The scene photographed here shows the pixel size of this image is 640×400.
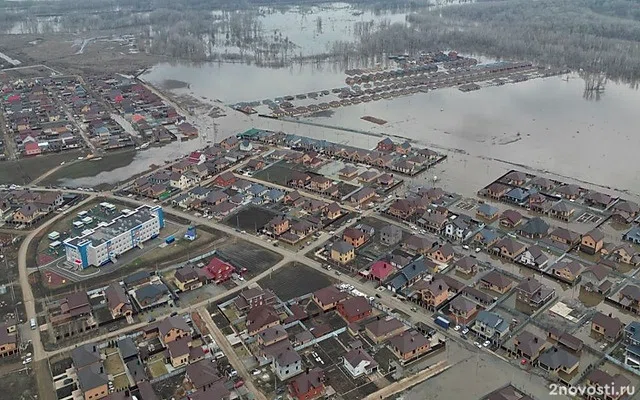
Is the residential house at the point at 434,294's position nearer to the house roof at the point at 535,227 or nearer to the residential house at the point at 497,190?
the house roof at the point at 535,227

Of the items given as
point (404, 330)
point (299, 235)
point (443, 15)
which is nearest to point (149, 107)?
point (299, 235)

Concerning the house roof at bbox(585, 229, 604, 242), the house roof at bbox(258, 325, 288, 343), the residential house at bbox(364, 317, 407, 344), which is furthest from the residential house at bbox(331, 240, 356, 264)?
the house roof at bbox(585, 229, 604, 242)

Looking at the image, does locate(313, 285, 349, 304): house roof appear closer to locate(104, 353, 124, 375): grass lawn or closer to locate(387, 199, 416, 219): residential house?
locate(104, 353, 124, 375): grass lawn

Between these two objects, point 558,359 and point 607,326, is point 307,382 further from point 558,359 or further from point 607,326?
point 607,326

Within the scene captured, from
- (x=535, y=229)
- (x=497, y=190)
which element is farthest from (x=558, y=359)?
(x=497, y=190)

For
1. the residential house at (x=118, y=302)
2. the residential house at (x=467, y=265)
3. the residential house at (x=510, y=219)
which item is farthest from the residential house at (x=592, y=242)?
the residential house at (x=118, y=302)

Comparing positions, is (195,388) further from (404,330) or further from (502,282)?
(502,282)
